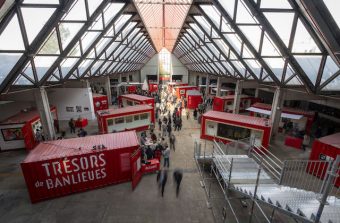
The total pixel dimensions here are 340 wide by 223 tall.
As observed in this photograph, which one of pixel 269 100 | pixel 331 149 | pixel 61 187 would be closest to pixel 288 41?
pixel 331 149

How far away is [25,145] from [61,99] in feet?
27.6

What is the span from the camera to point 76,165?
9.01 metres

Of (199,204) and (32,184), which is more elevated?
(32,184)

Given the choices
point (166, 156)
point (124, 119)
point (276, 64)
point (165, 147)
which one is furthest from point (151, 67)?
point (166, 156)

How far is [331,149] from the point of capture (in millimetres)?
10031

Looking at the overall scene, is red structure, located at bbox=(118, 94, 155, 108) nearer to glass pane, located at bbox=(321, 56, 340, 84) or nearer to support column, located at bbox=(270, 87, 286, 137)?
support column, located at bbox=(270, 87, 286, 137)

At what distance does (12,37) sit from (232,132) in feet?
48.3

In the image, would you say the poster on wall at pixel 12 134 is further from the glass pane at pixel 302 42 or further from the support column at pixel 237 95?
the support column at pixel 237 95

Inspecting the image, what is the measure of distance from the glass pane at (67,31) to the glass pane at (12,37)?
1.82 meters

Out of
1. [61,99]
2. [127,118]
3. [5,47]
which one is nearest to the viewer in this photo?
[5,47]

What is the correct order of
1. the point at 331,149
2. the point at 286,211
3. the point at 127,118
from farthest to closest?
the point at 127,118 < the point at 331,149 < the point at 286,211

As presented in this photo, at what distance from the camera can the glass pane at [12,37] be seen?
22.0 ft

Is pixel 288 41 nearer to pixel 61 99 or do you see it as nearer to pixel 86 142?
pixel 86 142

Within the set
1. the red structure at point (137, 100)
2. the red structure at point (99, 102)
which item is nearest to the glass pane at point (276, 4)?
the red structure at point (137, 100)
